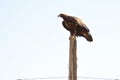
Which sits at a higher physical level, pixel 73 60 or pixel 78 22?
pixel 78 22

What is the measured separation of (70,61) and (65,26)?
174 centimetres

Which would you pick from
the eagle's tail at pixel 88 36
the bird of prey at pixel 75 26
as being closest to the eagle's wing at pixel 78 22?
the bird of prey at pixel 75 26

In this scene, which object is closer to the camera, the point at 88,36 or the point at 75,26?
the point at 75,26

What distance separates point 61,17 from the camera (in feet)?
33.0

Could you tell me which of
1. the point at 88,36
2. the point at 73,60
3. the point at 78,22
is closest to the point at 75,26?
the point at 78,22

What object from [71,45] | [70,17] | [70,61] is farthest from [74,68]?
[70,17]

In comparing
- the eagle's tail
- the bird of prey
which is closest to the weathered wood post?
the bird of prey

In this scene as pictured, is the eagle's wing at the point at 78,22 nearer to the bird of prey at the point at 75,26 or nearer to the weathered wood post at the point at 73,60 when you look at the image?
the bird of prey at the point at 75,26

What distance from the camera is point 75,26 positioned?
9672 mm

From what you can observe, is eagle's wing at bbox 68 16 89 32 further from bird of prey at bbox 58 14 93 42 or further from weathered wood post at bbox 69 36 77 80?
weathered wood post at bbox 69 36 77 80

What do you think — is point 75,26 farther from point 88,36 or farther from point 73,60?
point 73,60

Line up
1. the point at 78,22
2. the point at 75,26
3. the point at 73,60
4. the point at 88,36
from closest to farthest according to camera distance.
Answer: the point at 73,60 < the point at 78,22 < the point at 75,26 < the point at 88,36

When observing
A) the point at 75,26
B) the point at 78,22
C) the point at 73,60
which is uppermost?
the point at 78,22

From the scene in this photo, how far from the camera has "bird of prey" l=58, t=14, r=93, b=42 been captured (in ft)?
31.5
